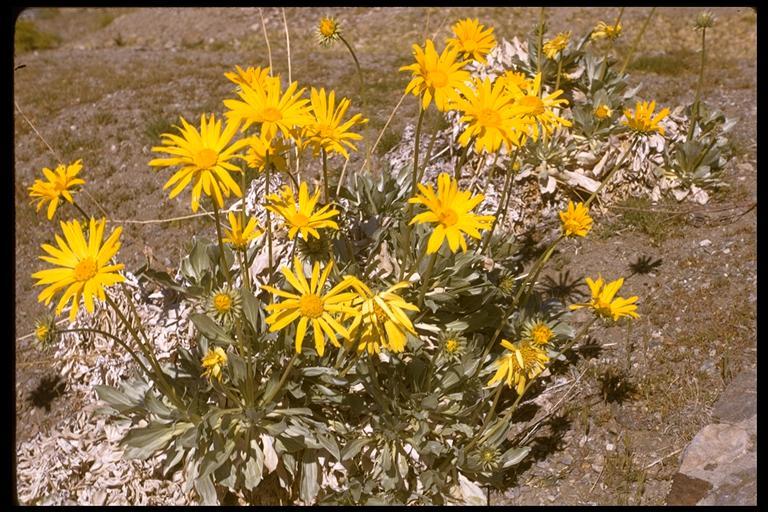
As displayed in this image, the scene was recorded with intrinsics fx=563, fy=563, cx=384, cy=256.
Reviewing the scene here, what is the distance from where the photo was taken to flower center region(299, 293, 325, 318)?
2.78 meters

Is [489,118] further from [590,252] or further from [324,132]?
[590,252]

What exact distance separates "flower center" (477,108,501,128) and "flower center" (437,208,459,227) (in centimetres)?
52

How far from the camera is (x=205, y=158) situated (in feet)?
8.19

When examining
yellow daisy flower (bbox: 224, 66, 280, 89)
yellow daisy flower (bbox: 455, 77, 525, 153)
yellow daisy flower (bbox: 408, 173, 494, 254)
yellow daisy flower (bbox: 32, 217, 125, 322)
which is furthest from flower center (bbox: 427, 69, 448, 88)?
yellow daisy flower (bbox: 32, 217, 125, 322)

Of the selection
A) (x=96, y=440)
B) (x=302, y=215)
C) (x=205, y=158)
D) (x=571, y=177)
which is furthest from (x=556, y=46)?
(x=96, y=440)

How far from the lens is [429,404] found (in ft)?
11.3

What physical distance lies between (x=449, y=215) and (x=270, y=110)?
3.28ft

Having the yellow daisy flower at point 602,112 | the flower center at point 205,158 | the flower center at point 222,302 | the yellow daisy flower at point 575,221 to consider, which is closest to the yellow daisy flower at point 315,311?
the flower center at point 222,302

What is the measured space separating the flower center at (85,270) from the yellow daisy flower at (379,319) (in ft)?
3.89

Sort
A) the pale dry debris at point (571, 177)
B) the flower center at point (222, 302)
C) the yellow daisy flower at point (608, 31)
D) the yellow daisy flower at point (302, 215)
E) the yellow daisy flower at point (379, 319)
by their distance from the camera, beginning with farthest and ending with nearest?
the pale dry debris at point (571, 177)
the yellow daisy flower at point (608, 31)
the flower center at point (222, 302)
the yellow daisy flower at point (302, 215)
the yellow daisy flower at point (379, 319)

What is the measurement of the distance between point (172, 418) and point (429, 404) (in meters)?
1.60

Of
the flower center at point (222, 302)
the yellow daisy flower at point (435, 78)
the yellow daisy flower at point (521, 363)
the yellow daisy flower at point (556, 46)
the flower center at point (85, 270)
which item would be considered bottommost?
the yellow daisy flower at point (521, 363)

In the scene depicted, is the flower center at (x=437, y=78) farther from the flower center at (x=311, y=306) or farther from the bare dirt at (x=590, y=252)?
the flower center at (x=311, y=306)

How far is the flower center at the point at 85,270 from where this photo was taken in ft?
8.45
